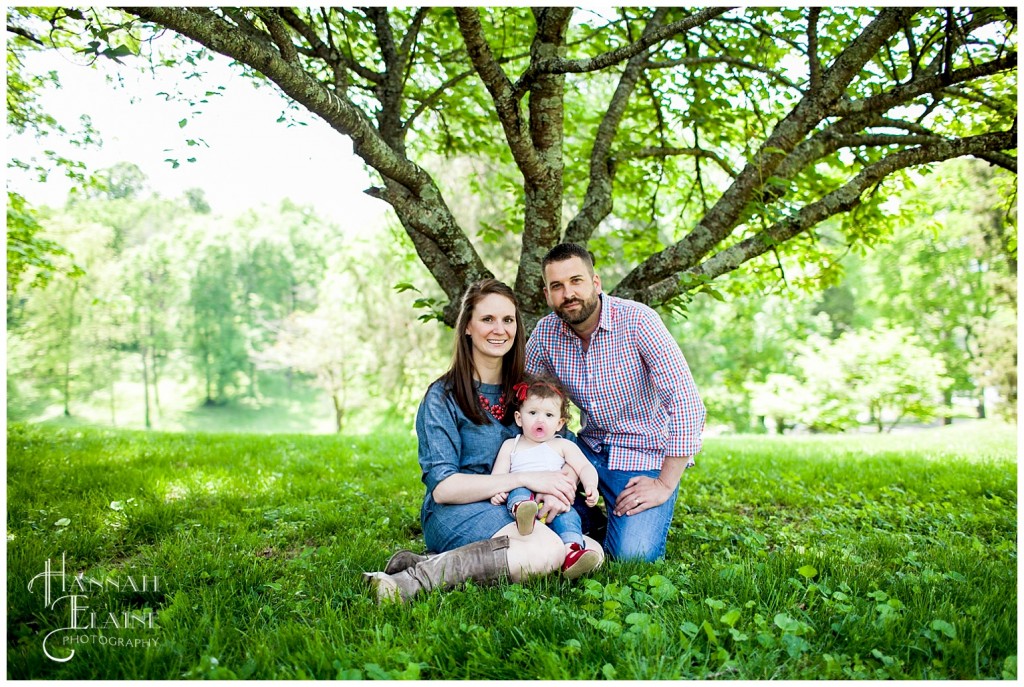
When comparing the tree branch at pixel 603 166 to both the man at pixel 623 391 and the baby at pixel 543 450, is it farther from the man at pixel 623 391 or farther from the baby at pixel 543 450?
the baby at pixel 543 450

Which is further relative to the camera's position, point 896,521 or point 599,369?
point 896,521

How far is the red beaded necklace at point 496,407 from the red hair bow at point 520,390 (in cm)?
8

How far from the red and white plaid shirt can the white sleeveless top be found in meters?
0.58

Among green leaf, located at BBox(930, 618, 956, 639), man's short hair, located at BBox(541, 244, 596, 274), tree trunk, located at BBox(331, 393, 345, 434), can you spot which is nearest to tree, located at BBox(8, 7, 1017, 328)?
man's short hair, located at BBox(541, 244, 596, 274)

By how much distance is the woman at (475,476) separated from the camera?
290 centimetres

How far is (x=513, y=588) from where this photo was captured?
272cm

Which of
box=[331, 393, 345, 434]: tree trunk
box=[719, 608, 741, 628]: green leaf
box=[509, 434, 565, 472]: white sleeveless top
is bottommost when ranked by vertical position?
box=[331, 393, 345, 434]: tree trunk

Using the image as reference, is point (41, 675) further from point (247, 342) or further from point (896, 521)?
point (247, 342)

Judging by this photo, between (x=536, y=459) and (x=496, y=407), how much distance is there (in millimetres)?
351

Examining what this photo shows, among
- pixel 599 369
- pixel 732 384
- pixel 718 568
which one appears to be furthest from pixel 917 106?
pixel 732 384

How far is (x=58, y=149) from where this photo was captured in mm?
7469

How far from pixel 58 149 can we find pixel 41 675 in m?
7.17

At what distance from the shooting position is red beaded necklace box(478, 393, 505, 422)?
3461mm

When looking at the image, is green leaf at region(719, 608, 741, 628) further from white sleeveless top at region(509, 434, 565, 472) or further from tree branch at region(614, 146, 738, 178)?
tree branch at region(614, 146, 738, 178)
